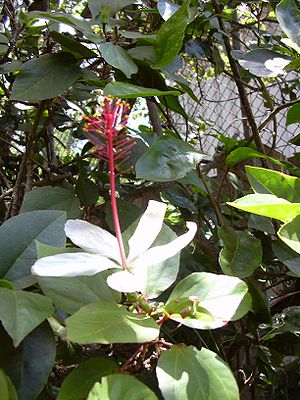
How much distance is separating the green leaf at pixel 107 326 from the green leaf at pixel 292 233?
136 mm

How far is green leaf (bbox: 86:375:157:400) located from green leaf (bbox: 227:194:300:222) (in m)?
0.17

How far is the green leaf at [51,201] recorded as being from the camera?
74 centimetres

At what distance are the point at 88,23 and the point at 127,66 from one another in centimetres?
14

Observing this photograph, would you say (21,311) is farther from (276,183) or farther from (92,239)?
(276,183)

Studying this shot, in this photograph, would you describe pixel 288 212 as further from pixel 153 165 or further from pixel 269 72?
pixel 269 72

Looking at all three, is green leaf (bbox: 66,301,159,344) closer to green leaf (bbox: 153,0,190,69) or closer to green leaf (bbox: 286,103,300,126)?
green leaf (bbox: 153,0,190,69)

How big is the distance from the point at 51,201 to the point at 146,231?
0.99 ft

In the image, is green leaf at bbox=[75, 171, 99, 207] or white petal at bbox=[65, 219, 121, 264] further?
green leaf at bbox=[75, 171, 99, 207]

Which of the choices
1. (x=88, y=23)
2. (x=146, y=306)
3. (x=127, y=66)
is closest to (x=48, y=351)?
(x=146, y=306)

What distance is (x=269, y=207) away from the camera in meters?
0.46

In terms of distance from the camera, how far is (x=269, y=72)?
80cm

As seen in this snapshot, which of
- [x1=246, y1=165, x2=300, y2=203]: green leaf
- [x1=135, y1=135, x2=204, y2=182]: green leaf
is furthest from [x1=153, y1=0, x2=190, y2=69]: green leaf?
[x1=246, y1=165, x2=300, y2=203]: green leaf

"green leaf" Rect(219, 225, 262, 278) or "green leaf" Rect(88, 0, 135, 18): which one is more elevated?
"green leaf" Rect(88, 0, 135, 18)

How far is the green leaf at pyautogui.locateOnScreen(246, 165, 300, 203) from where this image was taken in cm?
57
